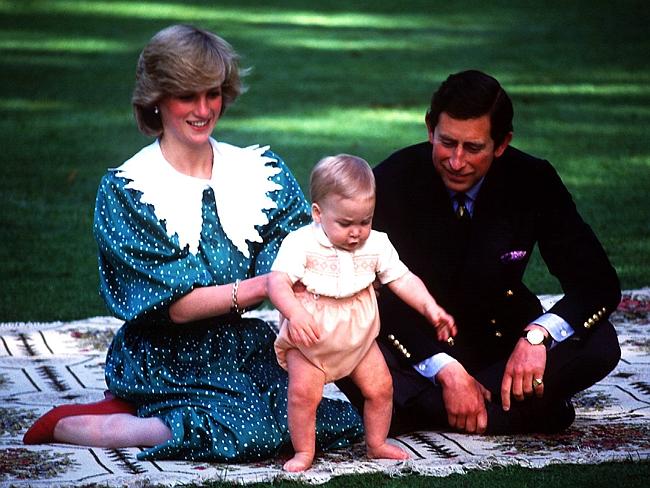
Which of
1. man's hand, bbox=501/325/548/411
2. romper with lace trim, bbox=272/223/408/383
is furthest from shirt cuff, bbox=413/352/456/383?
romper with lace trim, bbox=272/223/408/383

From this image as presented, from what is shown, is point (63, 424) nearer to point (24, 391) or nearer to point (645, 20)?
point (24, 391)

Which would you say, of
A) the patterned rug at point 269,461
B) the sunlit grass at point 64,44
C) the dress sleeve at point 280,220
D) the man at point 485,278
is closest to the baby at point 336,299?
the patterned rug at point 269,461

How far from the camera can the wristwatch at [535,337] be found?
4.25 m

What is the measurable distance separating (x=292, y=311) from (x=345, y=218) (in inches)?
11.6

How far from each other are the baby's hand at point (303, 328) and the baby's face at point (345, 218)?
0.23 metres

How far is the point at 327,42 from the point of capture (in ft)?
47.0

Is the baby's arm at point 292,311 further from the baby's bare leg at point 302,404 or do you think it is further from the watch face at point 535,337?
the watch face at point 535,337

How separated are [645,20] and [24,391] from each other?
1160 cm

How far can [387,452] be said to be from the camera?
13.4 feet

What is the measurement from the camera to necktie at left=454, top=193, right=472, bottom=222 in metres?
4.48

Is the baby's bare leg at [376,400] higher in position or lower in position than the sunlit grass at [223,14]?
lower

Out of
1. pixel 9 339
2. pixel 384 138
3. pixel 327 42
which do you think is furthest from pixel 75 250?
pixel 327 42

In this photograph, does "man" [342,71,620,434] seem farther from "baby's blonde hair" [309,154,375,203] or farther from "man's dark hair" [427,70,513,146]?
"baby's blonde hair" [309,154,375,203]

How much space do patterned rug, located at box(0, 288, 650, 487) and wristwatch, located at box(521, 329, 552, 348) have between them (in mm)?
309
